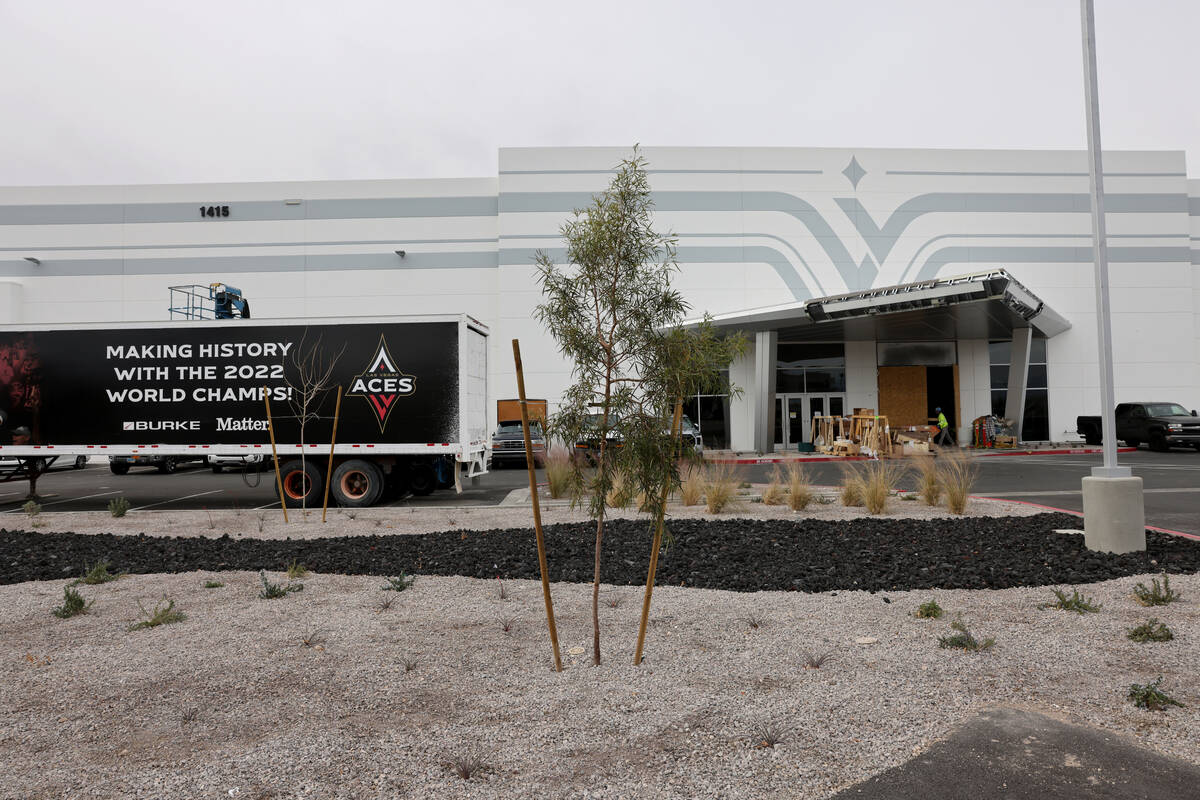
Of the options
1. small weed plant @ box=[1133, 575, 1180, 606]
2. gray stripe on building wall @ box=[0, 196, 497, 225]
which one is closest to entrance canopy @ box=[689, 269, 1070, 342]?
gray stripe on building wall @ box=[0, 196, 497, 225]

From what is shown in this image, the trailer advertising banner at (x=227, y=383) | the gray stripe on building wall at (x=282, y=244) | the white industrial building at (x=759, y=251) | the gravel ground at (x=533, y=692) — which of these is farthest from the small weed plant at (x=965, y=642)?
the gray stripe on building wall at (x=282, y=244)

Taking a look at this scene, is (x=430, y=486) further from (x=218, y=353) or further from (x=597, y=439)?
(x=597, y=439)

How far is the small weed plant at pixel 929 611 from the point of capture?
5027 millimetres

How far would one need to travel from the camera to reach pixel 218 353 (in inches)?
509

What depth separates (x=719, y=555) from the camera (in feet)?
23.5

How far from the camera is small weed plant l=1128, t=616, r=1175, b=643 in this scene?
4434 mm

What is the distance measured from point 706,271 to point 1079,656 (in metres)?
25.1

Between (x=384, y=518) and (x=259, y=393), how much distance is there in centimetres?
412

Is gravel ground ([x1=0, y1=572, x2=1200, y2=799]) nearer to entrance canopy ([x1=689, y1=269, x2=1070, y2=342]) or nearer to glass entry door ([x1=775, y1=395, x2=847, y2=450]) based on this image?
entrance canopy ([x1=689, y1=269, x2=1070, y2=342])

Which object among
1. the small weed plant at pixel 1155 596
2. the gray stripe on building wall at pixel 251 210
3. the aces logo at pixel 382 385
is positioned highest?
the gray stripe on building wall at pixel 251 210

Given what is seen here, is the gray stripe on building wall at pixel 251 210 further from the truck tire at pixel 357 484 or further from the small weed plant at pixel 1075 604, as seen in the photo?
the small weed plant at pixel 1075 604

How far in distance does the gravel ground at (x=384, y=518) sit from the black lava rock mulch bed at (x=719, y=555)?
2.57 ft

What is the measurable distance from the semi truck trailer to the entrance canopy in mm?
11612

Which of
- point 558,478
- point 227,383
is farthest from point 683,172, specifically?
point 227,383
